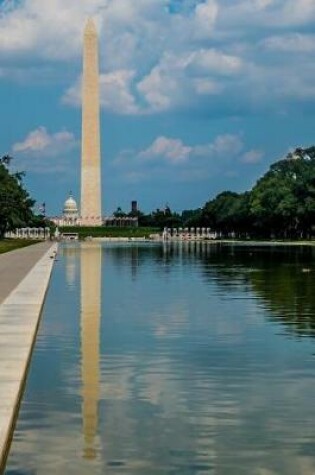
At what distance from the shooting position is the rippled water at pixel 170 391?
758 centimetres

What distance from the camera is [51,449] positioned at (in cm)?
781

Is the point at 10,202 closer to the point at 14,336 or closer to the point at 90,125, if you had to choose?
the point at 90,125

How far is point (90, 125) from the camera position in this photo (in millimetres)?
107562

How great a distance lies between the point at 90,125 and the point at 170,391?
98.6 m

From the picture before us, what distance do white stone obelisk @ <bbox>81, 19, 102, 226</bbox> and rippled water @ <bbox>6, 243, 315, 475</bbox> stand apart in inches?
3320

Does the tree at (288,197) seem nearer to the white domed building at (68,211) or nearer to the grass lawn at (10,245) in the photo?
the grass lawn at (10,245)

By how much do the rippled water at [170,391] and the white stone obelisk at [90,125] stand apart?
3320 inches

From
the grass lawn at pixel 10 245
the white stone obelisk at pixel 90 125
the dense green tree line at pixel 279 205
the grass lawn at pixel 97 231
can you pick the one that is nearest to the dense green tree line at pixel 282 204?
the dense green tree line at pixel 279 205

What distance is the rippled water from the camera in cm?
758

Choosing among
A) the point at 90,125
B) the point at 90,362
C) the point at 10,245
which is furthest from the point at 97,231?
the point at 90,362

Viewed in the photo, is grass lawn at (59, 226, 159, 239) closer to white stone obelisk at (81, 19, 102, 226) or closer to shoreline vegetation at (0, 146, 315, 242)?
shoreline vegetation at (0, 146, 315, 242)

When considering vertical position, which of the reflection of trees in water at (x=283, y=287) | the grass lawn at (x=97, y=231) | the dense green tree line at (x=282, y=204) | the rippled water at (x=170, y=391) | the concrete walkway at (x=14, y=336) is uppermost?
the dense green tree line at (x=282, y=204)

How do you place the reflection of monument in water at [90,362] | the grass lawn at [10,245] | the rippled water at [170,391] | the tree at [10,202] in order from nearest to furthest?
1. the rippled water at [170,391]
2. the reflection of monument in water at [90,362]
3. the grass lawn at [10,245]
4. the tree at [10,202]

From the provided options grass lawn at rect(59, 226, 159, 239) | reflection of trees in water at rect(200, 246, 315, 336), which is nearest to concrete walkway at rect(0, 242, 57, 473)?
reflection of trees in water at rect(200, 246, 315, 336)
